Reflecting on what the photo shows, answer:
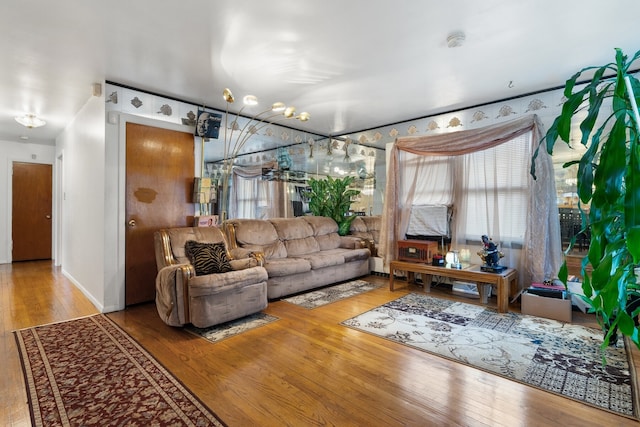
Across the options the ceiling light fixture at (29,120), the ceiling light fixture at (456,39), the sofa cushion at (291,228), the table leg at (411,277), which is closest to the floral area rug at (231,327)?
the sofa cushion at (291,228)

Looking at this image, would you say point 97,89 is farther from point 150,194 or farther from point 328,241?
point 328,241

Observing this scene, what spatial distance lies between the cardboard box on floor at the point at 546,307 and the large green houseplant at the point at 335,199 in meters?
2.83

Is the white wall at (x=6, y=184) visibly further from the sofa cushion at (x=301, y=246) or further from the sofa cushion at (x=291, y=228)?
the sofa cushion at (x=301, y=246)

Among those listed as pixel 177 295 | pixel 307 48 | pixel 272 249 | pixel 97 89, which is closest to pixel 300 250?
pixel 272 249

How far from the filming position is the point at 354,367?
222 centimetres

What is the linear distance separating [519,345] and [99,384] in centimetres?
313

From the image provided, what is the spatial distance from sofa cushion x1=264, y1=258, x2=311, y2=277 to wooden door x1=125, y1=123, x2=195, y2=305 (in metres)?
1.29

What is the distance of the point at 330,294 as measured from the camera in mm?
4078

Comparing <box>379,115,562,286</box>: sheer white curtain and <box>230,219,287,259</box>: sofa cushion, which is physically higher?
<box>379,115,562,286</box>: sheer white curtain

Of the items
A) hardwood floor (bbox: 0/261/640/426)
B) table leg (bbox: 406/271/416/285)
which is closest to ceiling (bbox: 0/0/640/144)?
table leg (bbox: 406/271/416/285)

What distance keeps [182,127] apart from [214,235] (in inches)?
60.4

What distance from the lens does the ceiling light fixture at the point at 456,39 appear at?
256 centimetres

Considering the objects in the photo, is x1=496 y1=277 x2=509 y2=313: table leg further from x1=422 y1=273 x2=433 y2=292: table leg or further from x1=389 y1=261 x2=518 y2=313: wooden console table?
x1=422 y1=273 x2=433 y2=292: table leg

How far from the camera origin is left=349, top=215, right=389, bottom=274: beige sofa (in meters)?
5.25
